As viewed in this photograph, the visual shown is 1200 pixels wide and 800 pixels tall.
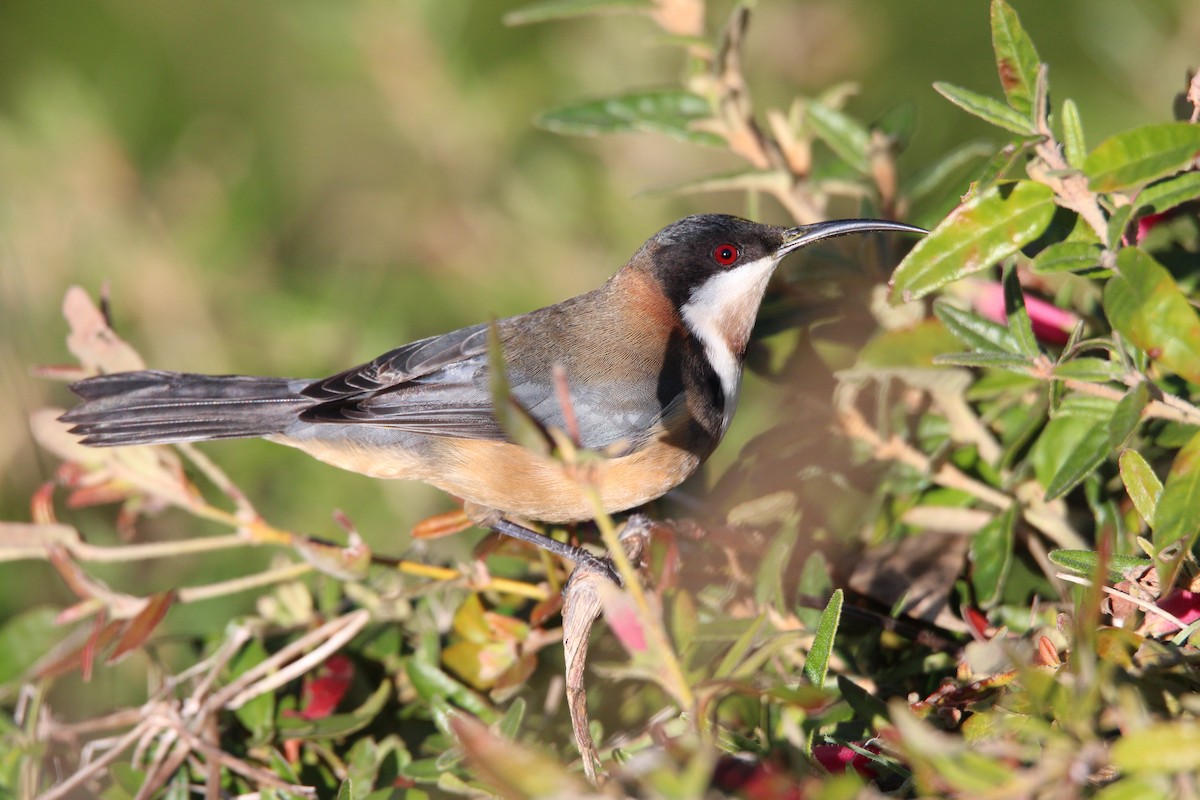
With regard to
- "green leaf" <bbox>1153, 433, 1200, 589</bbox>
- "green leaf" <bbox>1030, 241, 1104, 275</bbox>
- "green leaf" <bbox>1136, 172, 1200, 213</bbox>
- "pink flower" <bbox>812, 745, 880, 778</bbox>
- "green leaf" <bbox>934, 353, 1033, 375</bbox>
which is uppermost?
"green leaf" <bbox>1136, 172, 1200, 213</bbox>

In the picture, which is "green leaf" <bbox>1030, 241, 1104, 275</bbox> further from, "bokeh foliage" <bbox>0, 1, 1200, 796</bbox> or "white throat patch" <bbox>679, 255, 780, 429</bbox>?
"white throat patch" <bbox>679, 255, 780, 429</bbox>

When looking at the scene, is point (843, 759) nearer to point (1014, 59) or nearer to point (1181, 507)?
point (1181, 507)

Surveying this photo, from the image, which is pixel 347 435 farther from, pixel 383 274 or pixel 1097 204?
pixel 1097 204

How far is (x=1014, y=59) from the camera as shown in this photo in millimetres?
2197

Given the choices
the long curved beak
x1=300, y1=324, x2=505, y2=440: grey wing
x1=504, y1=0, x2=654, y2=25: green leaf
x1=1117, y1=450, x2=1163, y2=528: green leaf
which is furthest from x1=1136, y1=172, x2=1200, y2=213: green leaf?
x1=300, y1=324, x2=505, y2=440: grey wing

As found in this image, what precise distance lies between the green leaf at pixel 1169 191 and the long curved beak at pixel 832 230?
81 cm

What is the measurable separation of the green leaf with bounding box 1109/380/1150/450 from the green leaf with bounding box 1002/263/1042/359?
0.92ft

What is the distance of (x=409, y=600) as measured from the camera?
3055 millimetres

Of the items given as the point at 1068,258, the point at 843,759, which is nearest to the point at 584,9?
the point at 1068,258

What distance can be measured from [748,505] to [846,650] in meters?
0.62

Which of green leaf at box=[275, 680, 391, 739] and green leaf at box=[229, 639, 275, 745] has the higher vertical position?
green leaf at box=[229, 639, 275, 745]

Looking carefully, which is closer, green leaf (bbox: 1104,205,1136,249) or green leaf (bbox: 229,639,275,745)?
green leaf (bbox: 1104,205,1136,249)

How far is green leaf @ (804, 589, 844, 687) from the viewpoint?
202 cm

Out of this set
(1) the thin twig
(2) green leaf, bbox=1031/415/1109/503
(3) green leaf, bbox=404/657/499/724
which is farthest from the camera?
(3) green leaf, bbox=404/657/499/724
